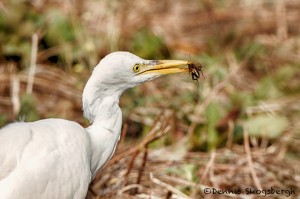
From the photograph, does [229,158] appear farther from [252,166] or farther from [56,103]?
[56,103]

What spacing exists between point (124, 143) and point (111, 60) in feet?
5.86

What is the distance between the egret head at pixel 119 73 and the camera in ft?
11.7

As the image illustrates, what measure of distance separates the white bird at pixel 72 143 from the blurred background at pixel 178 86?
0.56 m

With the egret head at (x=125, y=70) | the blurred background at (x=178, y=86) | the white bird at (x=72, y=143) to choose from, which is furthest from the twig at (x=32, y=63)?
the egret head at (x=125, y=70)

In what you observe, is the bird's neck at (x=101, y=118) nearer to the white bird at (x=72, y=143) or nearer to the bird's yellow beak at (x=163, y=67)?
the white bird at (x=72, y=143)

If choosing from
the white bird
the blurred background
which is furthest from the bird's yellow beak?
the blurred background

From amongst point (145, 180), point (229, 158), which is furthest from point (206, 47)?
point (145, 180)

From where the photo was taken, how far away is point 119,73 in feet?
11.8

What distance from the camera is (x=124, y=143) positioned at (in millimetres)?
5281

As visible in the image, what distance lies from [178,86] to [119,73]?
2450 millimetres

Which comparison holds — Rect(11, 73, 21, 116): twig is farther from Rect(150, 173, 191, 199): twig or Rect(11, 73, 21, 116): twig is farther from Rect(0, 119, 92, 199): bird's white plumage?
Rect(0, 119, 92, 199): bird's white plumage

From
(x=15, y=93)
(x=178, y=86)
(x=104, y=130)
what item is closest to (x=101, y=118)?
(x=104, y=130)

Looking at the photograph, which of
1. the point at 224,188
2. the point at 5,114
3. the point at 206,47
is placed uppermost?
the point at 206,47

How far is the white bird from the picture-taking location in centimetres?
329
